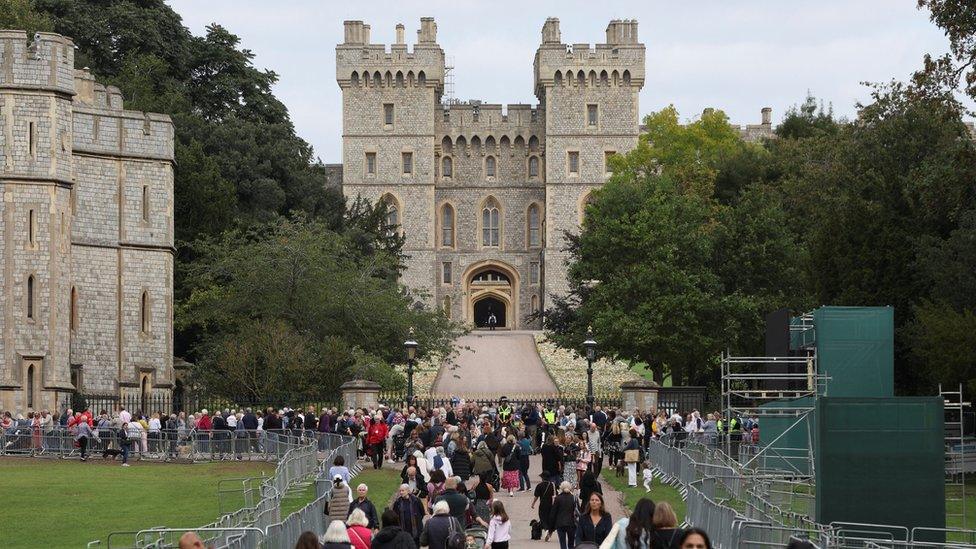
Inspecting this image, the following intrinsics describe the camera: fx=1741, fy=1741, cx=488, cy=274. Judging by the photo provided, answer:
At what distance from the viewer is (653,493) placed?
1101 inches

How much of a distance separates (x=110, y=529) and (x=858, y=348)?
13993 mm

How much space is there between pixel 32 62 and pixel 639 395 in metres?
16.5

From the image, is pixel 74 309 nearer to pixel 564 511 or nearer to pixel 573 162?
pixel 564 511

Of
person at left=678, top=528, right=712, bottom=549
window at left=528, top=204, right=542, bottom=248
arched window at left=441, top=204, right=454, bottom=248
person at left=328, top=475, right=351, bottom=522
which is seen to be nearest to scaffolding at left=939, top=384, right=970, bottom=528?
person at left=328, top=475, right=351, bottom=522

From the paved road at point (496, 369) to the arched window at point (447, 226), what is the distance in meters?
12.5

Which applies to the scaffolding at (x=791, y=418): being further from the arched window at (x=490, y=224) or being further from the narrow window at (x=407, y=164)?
the arched window at (x=490, y=224)

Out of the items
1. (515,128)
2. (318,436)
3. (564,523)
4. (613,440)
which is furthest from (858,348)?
(515,128)

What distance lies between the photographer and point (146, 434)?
3519cm

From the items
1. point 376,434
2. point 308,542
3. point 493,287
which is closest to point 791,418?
point 376,434

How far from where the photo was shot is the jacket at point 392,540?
49.3ft

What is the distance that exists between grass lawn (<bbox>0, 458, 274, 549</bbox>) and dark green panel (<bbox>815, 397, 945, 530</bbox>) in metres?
8.05

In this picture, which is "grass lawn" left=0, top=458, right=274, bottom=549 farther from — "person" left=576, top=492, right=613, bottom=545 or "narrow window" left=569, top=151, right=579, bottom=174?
"narrow window" left=569, top=151, right=579, bottom=174

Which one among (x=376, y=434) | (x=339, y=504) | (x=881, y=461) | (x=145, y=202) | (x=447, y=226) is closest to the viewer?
(x=339, y=504)

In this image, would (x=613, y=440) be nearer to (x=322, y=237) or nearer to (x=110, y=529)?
(x=110, y=529)
